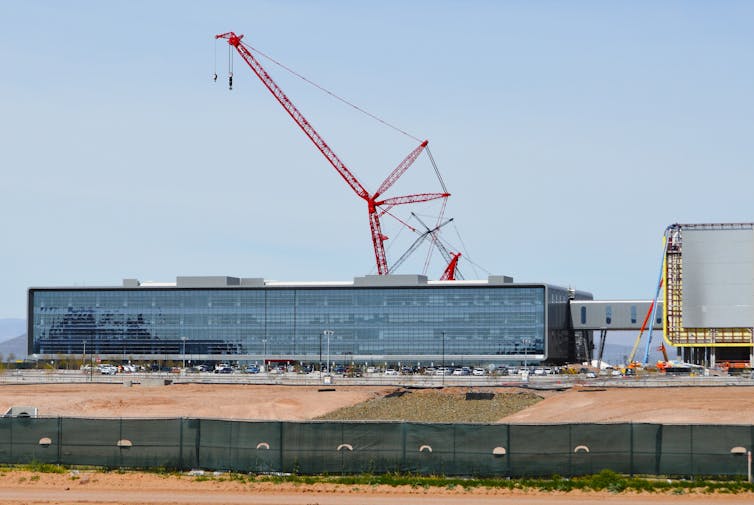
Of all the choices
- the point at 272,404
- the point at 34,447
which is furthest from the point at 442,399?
the point at 34,447

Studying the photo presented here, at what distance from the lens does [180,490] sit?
48.7m

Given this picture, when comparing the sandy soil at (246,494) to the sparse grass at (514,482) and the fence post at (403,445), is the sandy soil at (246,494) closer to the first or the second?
the sparse grass at (514,482)

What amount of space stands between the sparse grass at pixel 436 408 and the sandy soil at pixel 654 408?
385 cm

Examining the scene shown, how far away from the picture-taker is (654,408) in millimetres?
82188

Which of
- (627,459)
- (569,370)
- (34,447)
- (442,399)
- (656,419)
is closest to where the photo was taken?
(627,459)

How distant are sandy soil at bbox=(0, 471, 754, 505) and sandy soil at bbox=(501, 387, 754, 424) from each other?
76.2 feet

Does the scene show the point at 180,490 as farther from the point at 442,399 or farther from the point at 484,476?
the point at 442,399

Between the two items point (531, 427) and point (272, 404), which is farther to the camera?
point (272, 404)

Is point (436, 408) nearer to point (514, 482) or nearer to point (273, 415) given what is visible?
point (273, 415)

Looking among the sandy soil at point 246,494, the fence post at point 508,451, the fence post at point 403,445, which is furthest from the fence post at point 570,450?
the fence post at point 403,445

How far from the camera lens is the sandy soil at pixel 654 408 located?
72125mm

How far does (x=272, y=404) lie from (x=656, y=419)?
140 feet

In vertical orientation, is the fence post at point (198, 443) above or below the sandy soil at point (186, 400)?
above

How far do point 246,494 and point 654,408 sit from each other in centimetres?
4231
